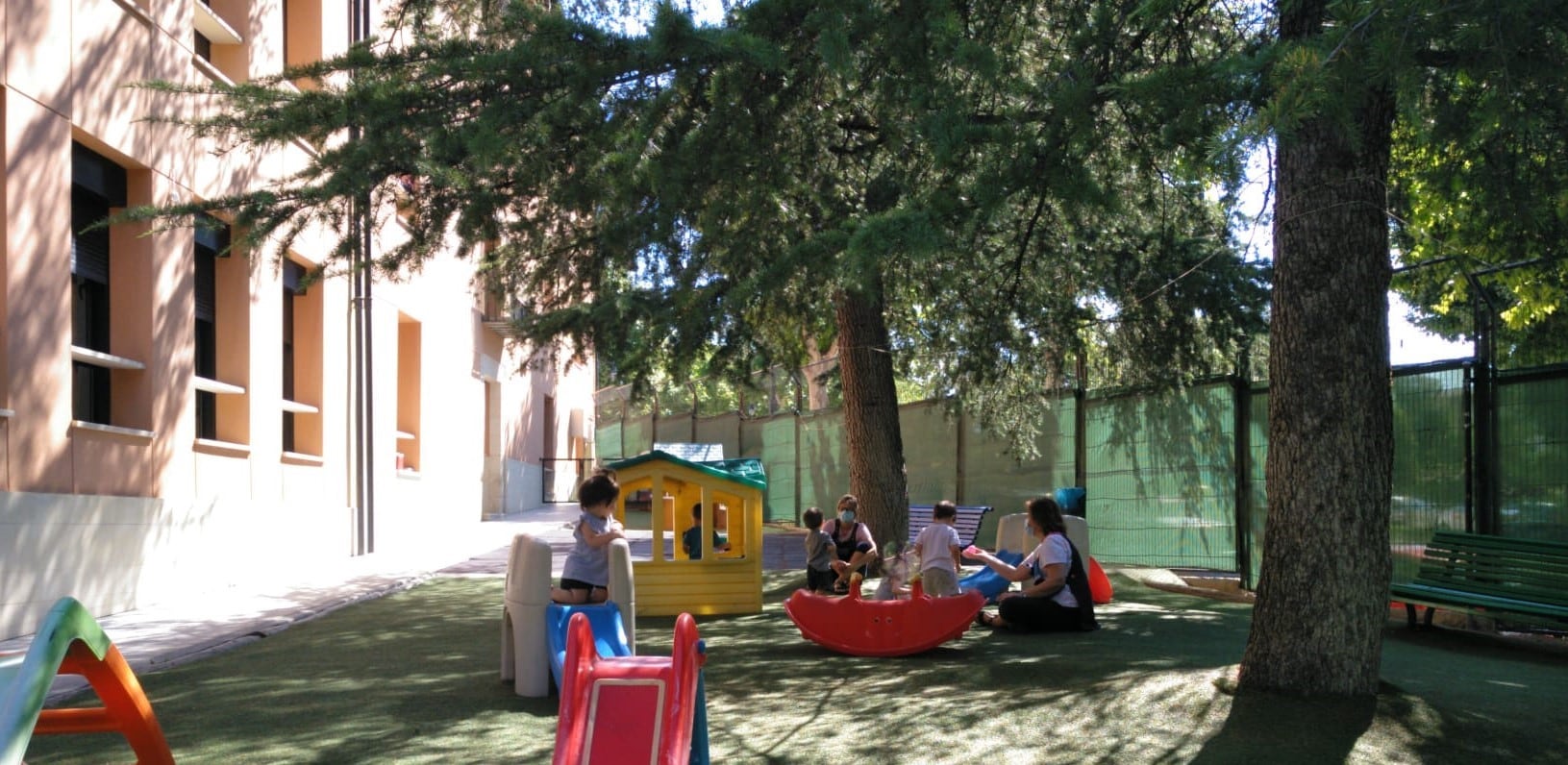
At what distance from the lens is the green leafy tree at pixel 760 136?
269 inches

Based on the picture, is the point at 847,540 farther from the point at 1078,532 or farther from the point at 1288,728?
the point at 1288,728

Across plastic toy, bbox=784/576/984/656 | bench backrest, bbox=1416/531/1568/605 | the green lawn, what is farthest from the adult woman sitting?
bench backrest, bbox=1416/531/1568/605

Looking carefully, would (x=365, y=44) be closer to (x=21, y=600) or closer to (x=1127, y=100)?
(x=1127, y=100)

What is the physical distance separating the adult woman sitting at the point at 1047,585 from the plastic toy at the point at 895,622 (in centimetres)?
106

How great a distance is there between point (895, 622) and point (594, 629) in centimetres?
265

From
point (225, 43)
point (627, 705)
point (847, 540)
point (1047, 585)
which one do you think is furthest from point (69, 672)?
point (225, 43)

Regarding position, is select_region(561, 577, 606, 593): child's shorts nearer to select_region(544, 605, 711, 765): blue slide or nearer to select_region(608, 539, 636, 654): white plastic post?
select_region(544, 605, 711, 765): blue slide

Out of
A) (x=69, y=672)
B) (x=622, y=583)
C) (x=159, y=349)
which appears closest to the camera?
(x=69, y=672)

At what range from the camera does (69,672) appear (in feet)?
14.8

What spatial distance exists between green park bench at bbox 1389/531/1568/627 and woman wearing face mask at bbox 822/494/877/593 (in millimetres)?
4846

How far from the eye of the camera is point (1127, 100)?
6.63 m

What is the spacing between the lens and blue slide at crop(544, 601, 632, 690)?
25.4 ft

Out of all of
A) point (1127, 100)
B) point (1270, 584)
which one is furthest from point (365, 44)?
point (1270, 584)

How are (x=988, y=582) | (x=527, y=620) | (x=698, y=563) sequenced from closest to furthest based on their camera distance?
(x=527, y=620) < (x=988, y=582) < (x=698, y=563)
